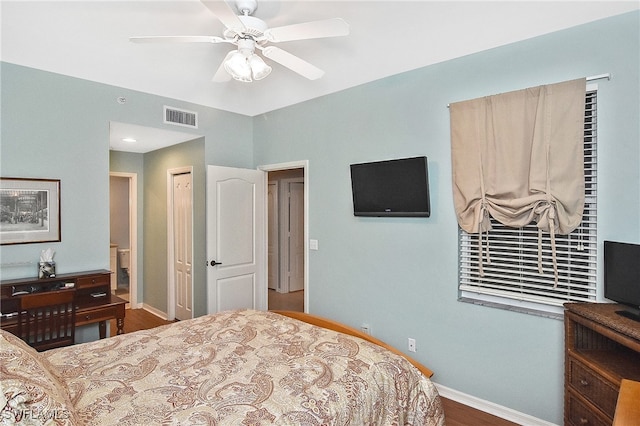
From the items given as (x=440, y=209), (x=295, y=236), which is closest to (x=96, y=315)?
(x=440, y=209)

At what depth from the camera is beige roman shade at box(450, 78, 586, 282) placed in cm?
229

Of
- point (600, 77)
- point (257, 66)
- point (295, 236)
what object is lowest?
point (295, 236)

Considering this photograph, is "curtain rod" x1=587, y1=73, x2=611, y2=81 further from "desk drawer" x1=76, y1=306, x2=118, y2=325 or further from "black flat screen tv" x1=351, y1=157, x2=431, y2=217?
"desk drawer" x1=76, y1=306, x2=118, y2=325

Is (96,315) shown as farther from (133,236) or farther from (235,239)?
(133,236)

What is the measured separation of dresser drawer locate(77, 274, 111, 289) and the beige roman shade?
304 centimetres

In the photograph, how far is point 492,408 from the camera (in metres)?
2.67

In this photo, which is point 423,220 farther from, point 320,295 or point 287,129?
point 287,129

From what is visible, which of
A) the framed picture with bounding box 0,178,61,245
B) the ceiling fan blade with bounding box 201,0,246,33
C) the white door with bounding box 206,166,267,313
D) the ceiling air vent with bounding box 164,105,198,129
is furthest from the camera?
the white door with bounding box 206,166,267,313

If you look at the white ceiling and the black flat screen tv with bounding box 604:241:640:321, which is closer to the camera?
the black flat screen tv with bounding box 604:241:640:321

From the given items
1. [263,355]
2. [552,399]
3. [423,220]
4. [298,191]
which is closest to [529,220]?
[423,220]

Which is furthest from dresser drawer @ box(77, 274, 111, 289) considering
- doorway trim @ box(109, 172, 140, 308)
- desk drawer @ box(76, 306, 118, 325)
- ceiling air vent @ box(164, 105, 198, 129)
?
doorway trim @ box(109, 172, 140, 308)

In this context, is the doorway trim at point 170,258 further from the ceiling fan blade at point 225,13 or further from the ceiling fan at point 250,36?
the ceiling fan blade at point 225,13

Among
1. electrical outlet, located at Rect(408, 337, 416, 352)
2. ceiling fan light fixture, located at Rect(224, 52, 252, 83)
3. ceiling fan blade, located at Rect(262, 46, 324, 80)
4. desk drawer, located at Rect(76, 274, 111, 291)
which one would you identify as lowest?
electrical outlet, located at Rect(408, 337, 416, 352)

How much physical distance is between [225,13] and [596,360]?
269 centimetres
